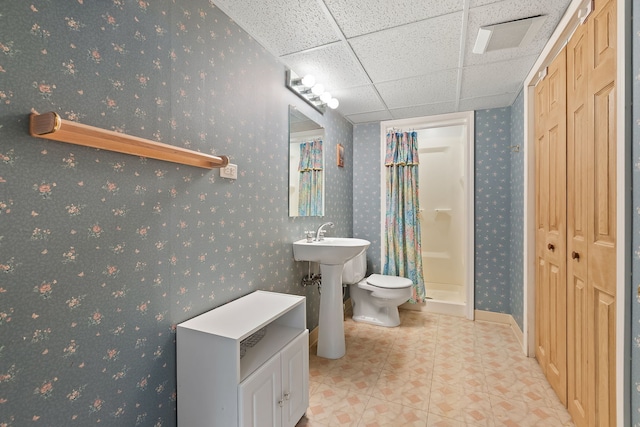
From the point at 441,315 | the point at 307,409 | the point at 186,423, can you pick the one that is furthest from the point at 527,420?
the point at 186,423

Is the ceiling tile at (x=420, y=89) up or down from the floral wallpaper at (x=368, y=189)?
up

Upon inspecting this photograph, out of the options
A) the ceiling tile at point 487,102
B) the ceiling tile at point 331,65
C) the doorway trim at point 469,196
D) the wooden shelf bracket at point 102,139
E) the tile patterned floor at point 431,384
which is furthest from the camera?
the doorway trim at point 469,196

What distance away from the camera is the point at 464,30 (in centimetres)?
163

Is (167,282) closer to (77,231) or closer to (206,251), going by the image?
(206,251)

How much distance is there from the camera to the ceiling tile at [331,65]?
1.86 m

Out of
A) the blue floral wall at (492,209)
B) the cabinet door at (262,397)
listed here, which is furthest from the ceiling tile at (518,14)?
the cabinet door at (262,397)

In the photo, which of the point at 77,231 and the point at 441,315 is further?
the point at 441,315

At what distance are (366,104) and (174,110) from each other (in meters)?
2.00

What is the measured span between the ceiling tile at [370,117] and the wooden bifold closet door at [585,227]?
4.84ft

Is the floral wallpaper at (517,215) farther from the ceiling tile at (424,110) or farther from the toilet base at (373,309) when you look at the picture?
the toilet base at (373,309)

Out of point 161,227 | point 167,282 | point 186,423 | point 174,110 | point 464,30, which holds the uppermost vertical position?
point 464,30

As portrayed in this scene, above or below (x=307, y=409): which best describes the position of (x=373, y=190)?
above

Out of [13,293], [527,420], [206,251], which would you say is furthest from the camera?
[527,420]

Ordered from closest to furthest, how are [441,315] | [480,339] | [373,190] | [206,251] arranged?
1. [206,251]
2. [480,339]
3. [441,315]
4. [373,190]
